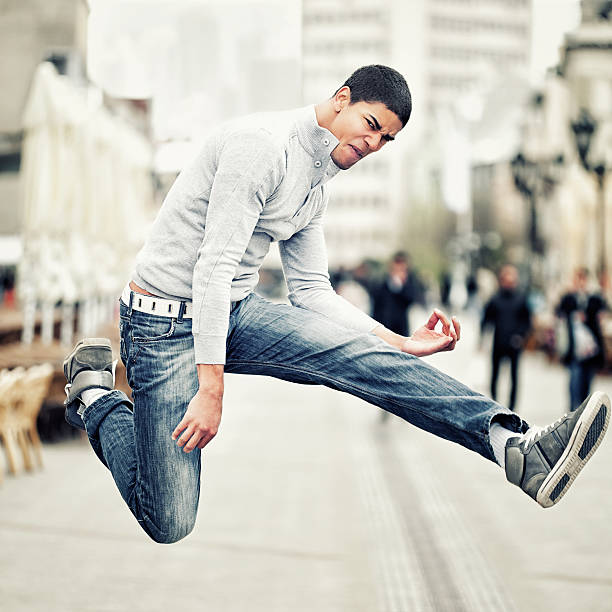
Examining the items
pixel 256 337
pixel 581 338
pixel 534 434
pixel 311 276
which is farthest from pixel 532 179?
pixel 534 434

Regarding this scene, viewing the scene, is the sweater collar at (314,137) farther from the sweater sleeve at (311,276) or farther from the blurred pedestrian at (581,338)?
the blurred pedestrian at (581,338)

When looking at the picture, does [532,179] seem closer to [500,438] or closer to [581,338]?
[581,338]

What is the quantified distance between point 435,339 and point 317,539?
350 centimetres

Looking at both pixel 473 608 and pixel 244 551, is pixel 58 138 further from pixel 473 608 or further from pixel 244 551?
pixel 473 608

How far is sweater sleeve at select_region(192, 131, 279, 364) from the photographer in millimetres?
2967

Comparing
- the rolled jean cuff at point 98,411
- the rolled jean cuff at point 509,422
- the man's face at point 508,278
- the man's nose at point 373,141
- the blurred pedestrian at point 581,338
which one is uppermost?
the man's nose at point 373,141

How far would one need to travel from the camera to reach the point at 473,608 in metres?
5.37

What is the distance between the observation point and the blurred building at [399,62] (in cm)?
11844

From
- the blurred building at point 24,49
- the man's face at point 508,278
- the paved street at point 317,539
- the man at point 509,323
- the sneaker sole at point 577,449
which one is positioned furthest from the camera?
the blurred building at point 24,49

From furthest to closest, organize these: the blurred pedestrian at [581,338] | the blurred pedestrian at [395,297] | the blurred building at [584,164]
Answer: the blurred building at [584,164]
the blurred pedestrian at [581,338]
the blurred pedestrian at [395,297]

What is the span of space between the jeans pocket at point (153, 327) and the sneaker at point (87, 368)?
0.38 metres

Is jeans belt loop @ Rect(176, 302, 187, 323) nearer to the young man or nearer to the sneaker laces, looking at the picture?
the young man

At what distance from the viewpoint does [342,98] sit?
3.09 meters

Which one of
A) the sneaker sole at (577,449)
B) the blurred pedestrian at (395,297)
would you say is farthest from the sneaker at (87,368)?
the blurred pedestrian at (395,297)
